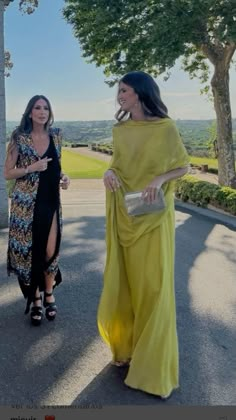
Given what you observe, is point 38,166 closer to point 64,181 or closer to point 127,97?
point 64,181

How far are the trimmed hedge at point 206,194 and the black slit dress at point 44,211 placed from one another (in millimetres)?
6143

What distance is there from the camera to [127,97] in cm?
262

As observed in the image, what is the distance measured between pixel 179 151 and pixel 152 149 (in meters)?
0.16

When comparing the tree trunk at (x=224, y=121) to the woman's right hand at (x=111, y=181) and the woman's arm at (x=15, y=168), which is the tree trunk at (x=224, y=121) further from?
the woman's right hand at (x=111, y=181)

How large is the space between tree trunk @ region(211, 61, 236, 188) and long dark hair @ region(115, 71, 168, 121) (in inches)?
423

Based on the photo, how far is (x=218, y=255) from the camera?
6098 millimetres

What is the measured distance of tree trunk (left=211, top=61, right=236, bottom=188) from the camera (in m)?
12.8

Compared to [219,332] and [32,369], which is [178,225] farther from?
[32,369]

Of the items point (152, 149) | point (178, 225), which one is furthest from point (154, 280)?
point (178, 225)

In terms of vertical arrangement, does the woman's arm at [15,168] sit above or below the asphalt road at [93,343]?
above

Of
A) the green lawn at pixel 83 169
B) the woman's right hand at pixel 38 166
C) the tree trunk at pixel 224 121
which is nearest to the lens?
the woman's right hand at pixel 38 166

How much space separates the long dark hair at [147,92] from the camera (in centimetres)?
259

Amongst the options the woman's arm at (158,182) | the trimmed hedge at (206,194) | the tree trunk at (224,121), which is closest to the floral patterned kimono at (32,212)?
the woman's arm at (158,182)

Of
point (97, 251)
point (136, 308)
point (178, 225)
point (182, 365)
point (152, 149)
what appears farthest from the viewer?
point (178, 225)
